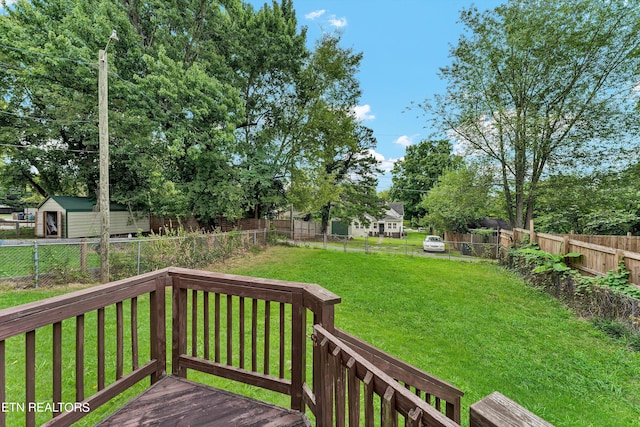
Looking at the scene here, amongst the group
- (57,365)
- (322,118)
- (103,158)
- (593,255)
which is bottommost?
(593,255)

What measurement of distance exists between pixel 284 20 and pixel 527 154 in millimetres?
11726

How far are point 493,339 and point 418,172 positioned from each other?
106ft

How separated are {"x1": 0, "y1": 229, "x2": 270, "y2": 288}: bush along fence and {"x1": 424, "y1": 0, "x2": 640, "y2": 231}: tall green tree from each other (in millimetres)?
11066

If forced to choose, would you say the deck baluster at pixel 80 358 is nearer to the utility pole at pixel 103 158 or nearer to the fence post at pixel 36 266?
the utility pole at pixel 103 158

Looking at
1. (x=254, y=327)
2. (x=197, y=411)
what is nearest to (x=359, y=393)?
(x=254, y=327)

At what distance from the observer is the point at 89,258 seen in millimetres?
6578

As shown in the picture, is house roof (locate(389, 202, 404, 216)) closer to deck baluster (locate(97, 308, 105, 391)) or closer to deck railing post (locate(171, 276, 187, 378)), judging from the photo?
deck railing post (locate(171, 276, 187, 378))

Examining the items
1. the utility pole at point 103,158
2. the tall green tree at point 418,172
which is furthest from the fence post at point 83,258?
the tall green tree at point 418,172

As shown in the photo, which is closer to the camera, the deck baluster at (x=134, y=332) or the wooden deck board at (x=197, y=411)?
the wooden deck board at (x=197, y=411)

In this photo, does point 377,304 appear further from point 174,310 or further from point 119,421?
point 119,421

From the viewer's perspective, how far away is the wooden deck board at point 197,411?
5.44 ft

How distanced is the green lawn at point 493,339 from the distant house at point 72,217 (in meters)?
9.92

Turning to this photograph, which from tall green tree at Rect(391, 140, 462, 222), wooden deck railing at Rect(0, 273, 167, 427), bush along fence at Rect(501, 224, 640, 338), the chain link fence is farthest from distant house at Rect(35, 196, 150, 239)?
tall green tree at Rect(391, 140, 462, 222)

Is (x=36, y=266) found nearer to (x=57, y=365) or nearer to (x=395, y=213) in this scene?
(x=57, y=365)
